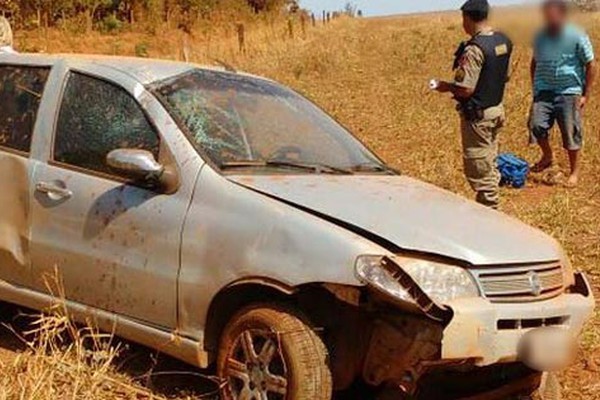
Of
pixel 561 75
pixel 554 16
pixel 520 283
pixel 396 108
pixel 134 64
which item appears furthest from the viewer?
pixel 396 108

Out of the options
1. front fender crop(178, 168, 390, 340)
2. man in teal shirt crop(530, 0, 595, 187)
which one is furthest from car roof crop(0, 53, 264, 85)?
man in teal shirt crop(530, 0, 595, 187)

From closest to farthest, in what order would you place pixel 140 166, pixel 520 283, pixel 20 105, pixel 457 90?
pixel 520 283
pixel 140 166
pixel 20 105
pixel 457 90

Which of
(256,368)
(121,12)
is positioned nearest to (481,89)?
(256,368)

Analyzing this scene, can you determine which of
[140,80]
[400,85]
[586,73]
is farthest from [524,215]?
[400,85]

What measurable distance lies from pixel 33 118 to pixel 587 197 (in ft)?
19.3

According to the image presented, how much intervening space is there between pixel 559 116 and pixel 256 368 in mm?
6433

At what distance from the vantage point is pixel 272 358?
3.88m

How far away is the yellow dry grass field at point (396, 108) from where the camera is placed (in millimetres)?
4445

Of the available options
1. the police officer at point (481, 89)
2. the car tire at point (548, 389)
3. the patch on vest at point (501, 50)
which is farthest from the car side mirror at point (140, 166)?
the patch on vest at point (501, 50)

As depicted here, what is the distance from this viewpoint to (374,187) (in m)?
Answer: 4.39

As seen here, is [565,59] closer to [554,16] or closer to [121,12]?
[554,16]

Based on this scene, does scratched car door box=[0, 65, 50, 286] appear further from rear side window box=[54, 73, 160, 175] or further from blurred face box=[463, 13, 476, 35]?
blurred face box=[463, 13, 476, 35]

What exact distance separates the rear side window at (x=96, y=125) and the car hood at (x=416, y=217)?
0.64 metres

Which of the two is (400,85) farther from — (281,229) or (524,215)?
(281,229)
